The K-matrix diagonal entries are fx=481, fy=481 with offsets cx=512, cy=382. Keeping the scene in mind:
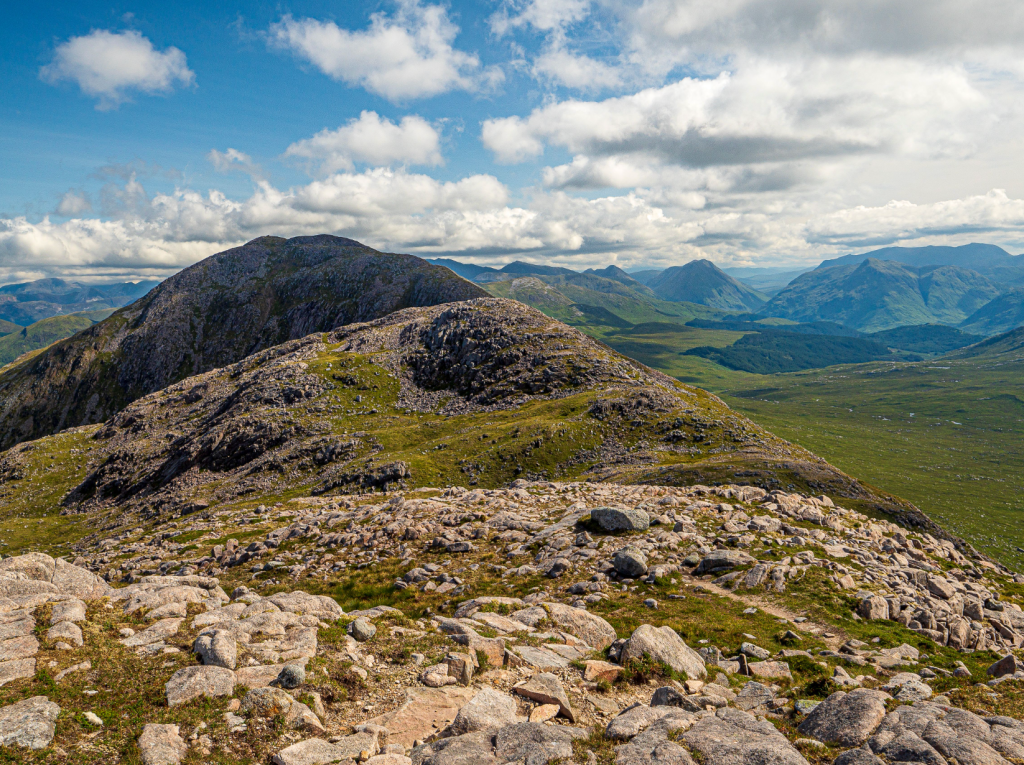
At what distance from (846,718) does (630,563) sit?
15.9 meters

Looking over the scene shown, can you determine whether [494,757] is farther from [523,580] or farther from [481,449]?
[481,449]

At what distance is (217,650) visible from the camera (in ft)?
53.5

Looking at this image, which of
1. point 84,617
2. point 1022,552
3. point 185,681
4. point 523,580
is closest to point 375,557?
point 523,580

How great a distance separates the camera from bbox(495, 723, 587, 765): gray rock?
12969mm

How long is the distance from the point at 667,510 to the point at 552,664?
2432 cm

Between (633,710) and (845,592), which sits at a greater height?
(633,710)

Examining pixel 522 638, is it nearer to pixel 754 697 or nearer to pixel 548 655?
pixel 548 655

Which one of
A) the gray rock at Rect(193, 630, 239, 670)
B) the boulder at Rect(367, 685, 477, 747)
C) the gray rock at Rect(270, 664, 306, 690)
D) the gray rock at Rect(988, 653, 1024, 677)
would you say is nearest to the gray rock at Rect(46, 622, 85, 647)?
the gray rock at Rect(193, 630, 239, 670)

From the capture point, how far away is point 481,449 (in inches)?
4008

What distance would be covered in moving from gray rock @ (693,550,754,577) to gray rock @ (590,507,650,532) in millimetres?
5685

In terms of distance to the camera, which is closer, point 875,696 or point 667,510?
point 875,696

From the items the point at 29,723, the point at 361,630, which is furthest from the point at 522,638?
the point at 29,723

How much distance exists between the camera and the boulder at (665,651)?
1920 centimetres

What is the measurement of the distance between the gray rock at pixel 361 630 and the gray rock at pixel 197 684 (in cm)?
509
